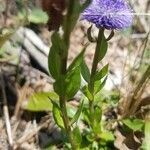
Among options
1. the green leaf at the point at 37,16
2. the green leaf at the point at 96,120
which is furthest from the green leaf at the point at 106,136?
the green leaf at the point at 37,16

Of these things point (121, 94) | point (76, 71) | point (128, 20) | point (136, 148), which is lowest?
point (136, 148)

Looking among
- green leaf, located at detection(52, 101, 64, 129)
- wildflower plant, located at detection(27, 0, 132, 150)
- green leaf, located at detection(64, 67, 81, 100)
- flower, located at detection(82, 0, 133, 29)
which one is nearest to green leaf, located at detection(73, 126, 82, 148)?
wildflower plant, located at detection(27, 0, 132, 150)

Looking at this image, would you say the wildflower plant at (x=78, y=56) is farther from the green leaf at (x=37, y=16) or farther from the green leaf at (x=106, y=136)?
→ the green leaf at (x=37, y=16)

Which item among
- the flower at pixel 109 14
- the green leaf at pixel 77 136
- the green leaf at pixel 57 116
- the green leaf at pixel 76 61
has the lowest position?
the green leaf at pixel 77 136

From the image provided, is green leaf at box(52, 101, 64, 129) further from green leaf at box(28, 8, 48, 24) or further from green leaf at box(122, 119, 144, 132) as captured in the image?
green leaf at box(28, 8, 48, 24)

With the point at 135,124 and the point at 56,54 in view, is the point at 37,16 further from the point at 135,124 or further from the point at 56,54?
the point at 56,54

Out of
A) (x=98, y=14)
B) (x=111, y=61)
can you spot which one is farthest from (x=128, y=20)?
(x=111, y=61)

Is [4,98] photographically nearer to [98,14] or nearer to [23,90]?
[23,90]
